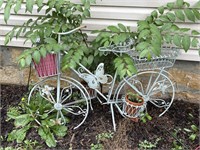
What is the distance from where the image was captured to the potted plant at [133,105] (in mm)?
2443

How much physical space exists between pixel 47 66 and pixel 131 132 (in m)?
0.96

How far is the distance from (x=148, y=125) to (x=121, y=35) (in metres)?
0.91

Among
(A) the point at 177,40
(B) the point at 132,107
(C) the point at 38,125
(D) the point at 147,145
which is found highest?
(A) the point at 177,40

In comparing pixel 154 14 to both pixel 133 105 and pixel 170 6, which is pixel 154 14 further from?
pixel 133 105

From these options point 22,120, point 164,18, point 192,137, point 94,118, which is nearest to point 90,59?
point 94,118

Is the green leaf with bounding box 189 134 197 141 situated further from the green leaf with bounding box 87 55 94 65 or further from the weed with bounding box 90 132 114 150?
the green leaf with bounding box 87 55 94 65

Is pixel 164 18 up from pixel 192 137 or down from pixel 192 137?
up

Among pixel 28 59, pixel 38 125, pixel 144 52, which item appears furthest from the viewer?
pixel 38 125

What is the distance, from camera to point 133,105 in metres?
2.44

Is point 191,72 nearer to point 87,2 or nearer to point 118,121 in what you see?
point 118,121

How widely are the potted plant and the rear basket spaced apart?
2.38ft

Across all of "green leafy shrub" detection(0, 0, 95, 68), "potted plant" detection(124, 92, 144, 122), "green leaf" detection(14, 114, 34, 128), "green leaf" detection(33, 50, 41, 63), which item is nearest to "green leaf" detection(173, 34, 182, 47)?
"potted plant" detection(124, 92, 144, 122)

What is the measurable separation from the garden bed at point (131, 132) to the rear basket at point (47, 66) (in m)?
0.57

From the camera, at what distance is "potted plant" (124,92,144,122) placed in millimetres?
2443
